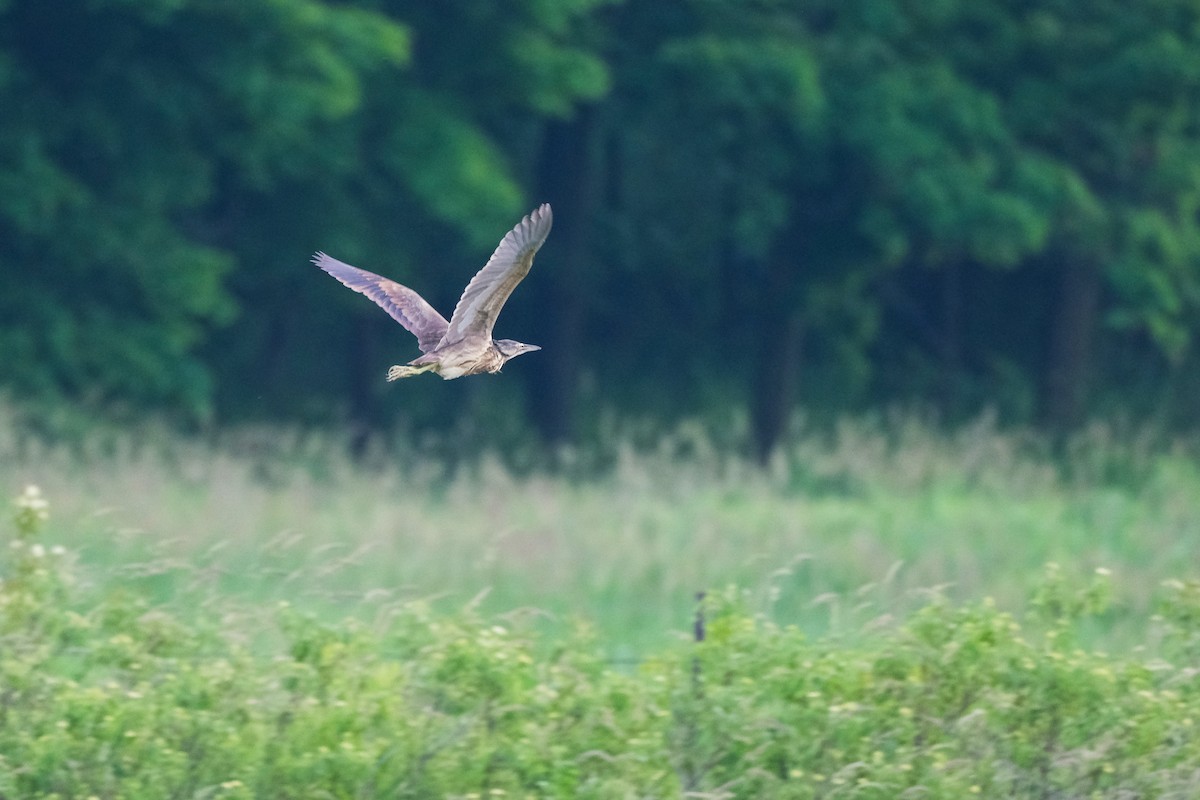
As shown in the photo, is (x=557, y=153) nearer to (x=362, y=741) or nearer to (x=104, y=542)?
(x=104, y=542)

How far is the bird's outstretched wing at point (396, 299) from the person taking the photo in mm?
7469

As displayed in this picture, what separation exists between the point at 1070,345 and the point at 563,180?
604 cm

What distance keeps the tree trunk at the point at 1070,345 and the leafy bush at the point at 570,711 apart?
556 inches

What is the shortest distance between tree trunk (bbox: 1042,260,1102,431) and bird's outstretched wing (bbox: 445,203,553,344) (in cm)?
1437

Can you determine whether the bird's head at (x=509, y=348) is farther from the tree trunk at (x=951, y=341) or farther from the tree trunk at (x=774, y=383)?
the tree trunk at (x=951, y=341)

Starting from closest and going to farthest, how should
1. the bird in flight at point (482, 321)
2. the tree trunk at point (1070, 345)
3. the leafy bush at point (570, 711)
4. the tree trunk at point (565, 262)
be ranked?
the leafy bush at point (570, 711)
the bird in flight at point (482, 321)
the tree trunk at point (565, 262)
the tree trunk at point (1070, 345)

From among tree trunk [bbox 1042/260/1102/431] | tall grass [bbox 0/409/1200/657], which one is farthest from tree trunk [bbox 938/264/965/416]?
tall grass [bbox 0/409/1200/657]

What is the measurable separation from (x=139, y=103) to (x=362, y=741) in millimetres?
9767

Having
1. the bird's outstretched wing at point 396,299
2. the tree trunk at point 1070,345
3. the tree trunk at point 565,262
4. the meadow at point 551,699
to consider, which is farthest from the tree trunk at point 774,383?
the bird's outstretched wing at point 396,299

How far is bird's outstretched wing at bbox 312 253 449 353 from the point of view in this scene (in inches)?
294

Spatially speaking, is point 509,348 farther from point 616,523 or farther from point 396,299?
point 616,523

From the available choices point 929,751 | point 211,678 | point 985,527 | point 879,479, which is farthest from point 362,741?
point 879,479

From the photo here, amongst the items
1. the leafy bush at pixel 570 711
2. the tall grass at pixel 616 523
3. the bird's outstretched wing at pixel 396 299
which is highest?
the bird's outstretched wing at pixel 396 299

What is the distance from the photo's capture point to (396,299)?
768 cm
